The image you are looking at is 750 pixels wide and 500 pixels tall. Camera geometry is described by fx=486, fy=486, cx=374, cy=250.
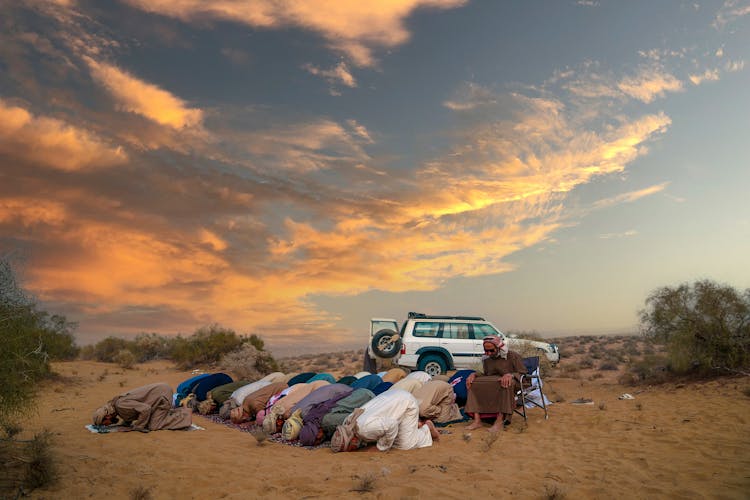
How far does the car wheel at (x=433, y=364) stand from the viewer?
15.4 meters

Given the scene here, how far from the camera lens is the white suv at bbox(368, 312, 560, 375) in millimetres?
15422

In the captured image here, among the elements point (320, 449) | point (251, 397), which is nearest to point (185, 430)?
point (251, 397)

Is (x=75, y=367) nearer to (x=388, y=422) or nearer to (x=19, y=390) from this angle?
(x=19, y=390)

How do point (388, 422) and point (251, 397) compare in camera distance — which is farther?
point (251, 397)

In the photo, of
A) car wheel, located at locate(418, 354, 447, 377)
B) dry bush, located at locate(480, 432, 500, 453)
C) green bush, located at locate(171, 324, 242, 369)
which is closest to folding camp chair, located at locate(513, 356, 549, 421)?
dry bush, located at locate(480, 432, 500, 453)

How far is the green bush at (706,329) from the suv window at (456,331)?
19.1 feet

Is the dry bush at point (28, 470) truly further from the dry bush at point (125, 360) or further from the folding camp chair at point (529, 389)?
the dry bush at point (125, 360)

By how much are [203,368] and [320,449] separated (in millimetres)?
19278

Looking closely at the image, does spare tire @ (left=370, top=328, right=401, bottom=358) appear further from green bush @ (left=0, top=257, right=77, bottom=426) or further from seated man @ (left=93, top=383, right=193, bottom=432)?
green bush @ (left=0, top=257, right=77, bottom=426)

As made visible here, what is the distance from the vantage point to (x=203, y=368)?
84.5 ft

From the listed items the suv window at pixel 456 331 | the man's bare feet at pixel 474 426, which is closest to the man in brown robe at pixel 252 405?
the man's bare feet at pixel 474 426

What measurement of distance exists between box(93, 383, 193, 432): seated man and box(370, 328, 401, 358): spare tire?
23.8 ft

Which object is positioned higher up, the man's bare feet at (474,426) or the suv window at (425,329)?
the suv window at (425,329)

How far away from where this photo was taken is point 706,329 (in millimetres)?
13719
